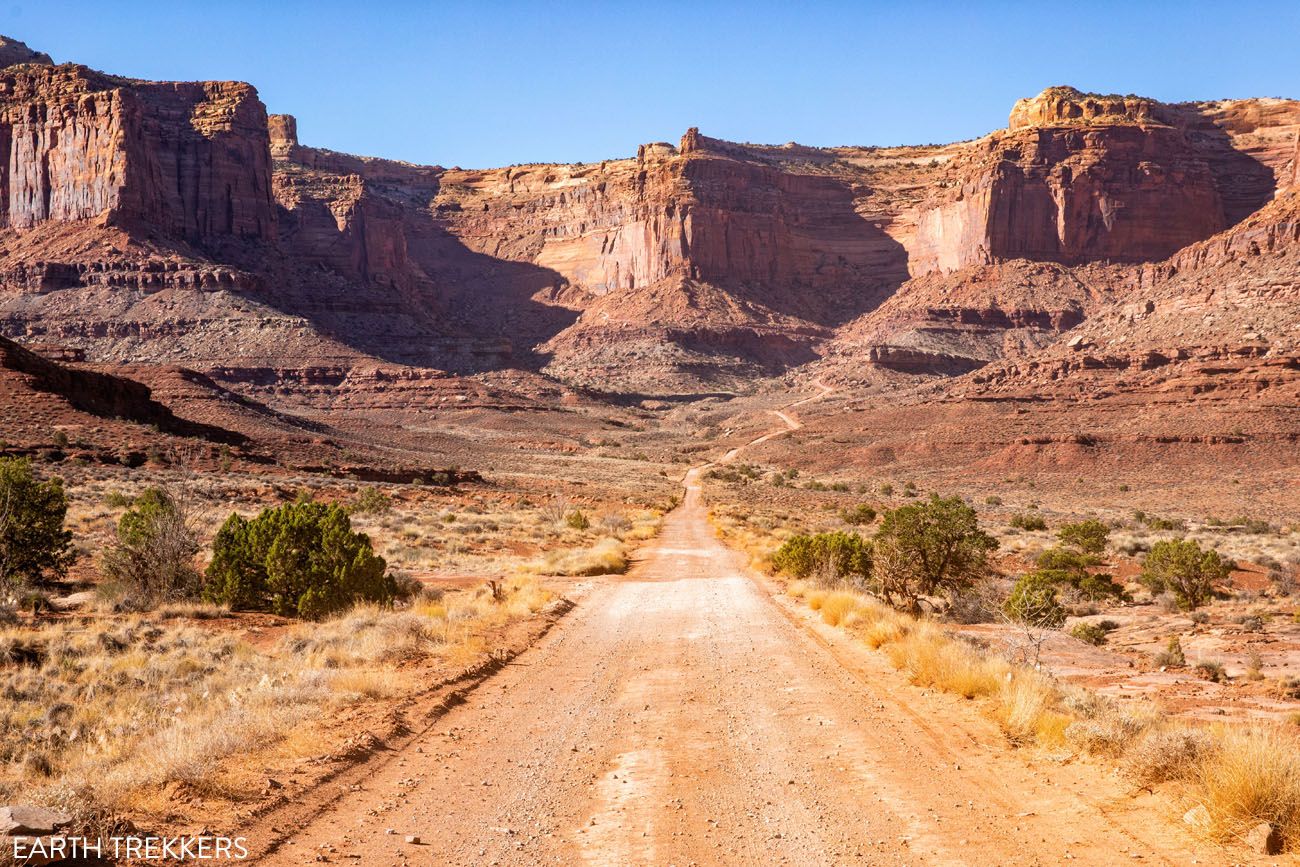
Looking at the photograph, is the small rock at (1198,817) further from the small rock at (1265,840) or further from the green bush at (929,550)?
the green bush at (929,550)

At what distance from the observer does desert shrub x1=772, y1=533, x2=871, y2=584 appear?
76.6 ft

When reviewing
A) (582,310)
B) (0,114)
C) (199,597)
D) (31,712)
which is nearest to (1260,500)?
(199,597)

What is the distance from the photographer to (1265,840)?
20.0ft

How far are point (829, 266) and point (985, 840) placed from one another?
527 feet

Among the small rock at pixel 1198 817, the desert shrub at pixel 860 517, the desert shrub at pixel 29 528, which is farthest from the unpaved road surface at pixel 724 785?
the desert shrub at pixel 860 517

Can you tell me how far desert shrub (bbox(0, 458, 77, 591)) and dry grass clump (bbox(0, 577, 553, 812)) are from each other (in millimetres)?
4700

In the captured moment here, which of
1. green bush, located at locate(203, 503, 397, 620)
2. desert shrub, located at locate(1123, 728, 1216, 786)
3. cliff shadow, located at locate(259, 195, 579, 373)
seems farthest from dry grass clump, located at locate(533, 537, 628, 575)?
cliff shadow, located at locate(259, 195, 579, 373)

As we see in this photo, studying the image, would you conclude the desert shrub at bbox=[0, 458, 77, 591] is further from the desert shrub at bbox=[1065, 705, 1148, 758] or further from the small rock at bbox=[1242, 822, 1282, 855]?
the small rock at bbox=[1242, 822, 1282, 855]

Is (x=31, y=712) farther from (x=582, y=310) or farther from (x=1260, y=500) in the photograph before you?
(x=582, y=310)

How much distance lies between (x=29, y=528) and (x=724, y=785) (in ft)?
61.0

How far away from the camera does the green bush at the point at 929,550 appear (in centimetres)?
2170

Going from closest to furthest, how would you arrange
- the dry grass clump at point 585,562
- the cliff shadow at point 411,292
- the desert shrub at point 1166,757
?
the desert shrub at point 1166,757 < the dry grass clump at point 585,562 < the cliff shadow at point 411,292

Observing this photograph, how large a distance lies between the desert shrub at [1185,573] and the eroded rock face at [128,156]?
118397 millimetres

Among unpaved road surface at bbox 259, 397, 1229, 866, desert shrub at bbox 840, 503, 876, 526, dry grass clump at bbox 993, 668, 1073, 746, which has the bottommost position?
desert shrub at bbox 840, 503, 876, 526
